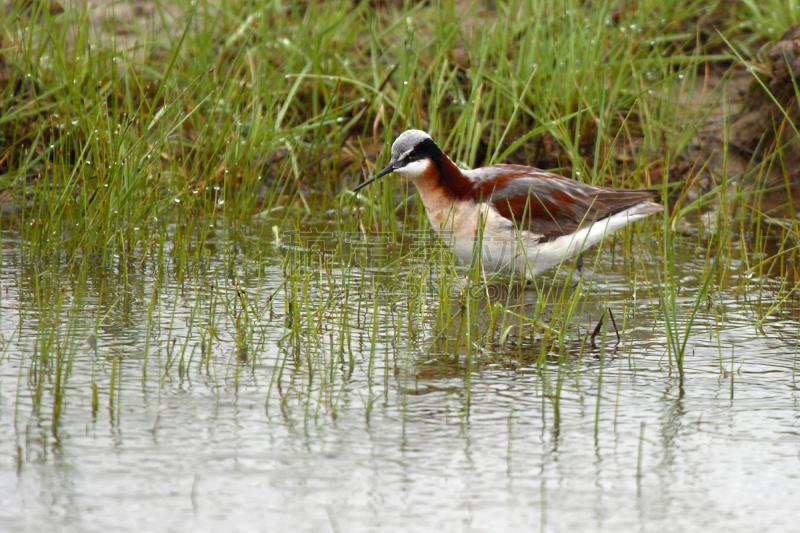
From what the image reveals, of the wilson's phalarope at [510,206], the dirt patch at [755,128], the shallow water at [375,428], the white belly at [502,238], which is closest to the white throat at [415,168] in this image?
the wilson's phalarope at [510,206]

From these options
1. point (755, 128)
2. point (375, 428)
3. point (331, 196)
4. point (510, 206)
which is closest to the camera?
point (375, 428)

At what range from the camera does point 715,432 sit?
4.18m

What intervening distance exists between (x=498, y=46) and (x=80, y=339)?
496 centimetres

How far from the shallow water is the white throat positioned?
144 cm

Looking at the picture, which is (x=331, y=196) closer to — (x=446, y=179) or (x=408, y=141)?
(x=408, y=141)

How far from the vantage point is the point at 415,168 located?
6.93m

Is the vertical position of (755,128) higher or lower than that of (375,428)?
higher

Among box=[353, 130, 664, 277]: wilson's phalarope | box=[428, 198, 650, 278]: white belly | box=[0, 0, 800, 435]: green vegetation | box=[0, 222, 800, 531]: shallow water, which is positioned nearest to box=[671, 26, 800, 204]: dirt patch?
box=[0, 0, 800, 435]: green vegetation

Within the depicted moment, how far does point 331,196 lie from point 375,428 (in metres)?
4.72

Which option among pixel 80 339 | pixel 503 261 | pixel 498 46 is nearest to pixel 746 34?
pixel 498 46

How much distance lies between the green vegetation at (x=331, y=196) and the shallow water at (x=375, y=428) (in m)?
0.05

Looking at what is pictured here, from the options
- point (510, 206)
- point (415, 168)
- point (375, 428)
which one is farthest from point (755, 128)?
point (375, 428)

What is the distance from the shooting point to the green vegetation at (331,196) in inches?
196

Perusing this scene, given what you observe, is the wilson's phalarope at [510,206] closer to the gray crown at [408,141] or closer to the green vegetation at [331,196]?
the gray crown at [408,141]
